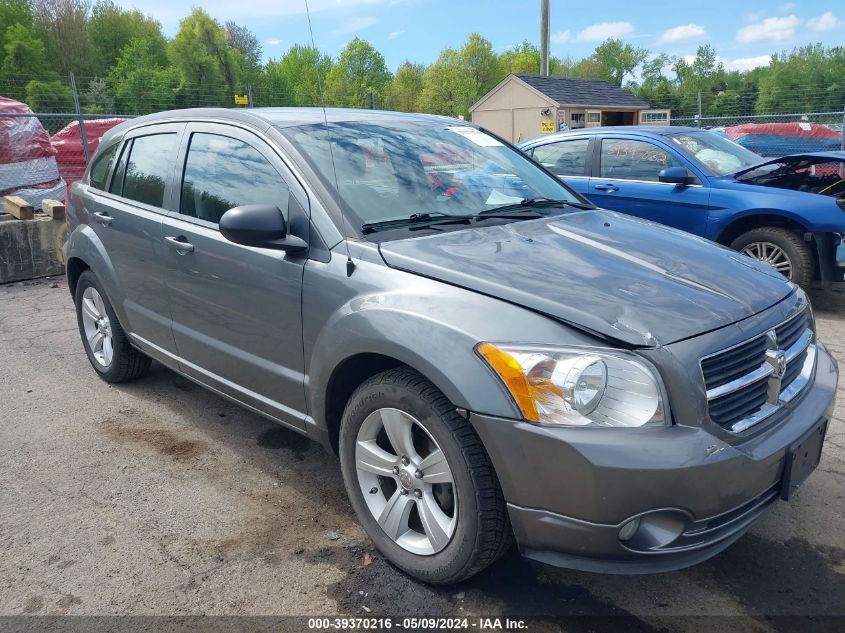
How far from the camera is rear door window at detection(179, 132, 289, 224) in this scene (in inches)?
123

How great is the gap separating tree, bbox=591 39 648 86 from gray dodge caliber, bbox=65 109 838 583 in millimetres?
114038

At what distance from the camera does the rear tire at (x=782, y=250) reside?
20.0 feet

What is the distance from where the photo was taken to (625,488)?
2021 mm

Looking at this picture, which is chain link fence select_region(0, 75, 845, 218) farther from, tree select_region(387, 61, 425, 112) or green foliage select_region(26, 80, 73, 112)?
tree select_region(387, 61, 425, 112)

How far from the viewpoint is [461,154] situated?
11.5ft

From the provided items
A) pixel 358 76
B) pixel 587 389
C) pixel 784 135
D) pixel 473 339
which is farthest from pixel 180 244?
pixel 358 76

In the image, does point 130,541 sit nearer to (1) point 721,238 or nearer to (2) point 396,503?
(2) point 396,503

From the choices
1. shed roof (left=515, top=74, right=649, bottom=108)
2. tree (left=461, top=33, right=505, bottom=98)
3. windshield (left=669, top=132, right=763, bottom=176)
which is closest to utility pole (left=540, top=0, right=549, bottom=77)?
shed roof (left=515, top=74, right=649, bottom=108)

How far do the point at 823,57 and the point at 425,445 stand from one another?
80.3 meters

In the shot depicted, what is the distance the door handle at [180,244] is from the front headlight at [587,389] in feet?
6.58

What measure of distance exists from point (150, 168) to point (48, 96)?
89.9 ft

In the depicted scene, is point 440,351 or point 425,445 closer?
point 440,351

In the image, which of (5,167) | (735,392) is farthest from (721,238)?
(5,167)

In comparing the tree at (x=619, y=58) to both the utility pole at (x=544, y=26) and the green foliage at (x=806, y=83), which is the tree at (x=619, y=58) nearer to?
the green foliage at (x=806, y=83)
